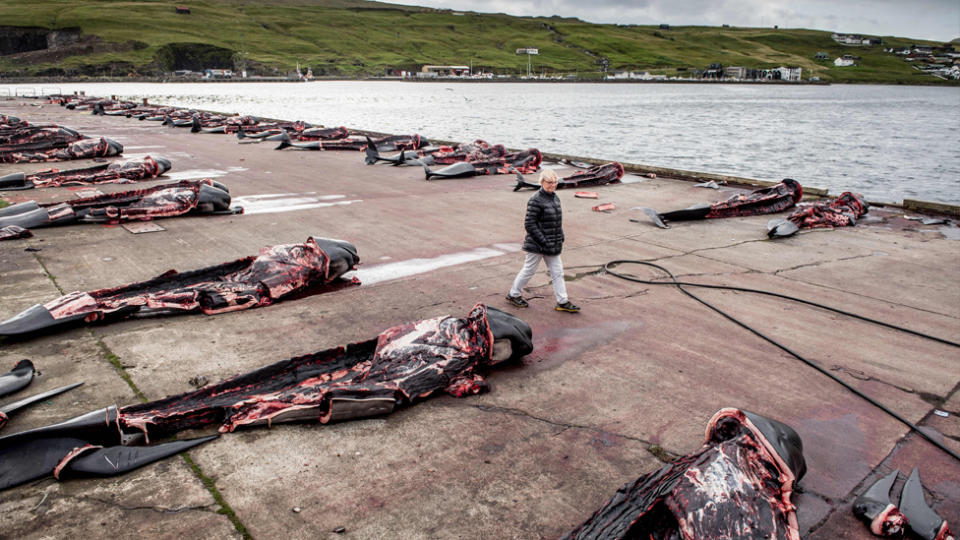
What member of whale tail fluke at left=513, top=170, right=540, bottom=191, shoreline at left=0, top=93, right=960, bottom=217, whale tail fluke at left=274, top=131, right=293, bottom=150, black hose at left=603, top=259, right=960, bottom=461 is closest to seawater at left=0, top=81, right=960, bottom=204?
shoreline at left=0, top=93, right=960, bottom=217

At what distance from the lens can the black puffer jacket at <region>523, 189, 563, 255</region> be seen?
834 centimetres

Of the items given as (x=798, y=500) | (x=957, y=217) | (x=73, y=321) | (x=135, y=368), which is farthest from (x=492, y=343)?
(x=957, y=217)

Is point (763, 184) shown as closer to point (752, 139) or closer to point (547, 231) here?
point (547, 231)

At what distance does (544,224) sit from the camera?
8.36 meters

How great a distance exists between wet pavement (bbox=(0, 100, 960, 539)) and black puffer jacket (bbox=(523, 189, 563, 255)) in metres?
0.91

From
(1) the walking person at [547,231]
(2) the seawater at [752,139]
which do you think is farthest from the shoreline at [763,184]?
(1) the walking person at [547,231]

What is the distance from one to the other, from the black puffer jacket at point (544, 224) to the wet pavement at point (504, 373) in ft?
2.97

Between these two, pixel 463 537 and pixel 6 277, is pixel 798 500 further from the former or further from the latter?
pixel 6 277

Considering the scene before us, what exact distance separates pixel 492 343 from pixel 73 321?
16.3 feet

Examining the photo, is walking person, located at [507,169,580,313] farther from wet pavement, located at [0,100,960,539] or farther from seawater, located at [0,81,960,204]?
seawater, located at [0,81,960,204]

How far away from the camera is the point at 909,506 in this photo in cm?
460

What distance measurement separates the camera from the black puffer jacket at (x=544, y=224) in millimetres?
8344

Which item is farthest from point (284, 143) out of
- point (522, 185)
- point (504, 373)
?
point (504, 373)

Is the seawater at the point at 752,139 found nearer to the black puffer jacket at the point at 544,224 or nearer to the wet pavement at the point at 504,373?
the wet pavement at the point at 504,373
